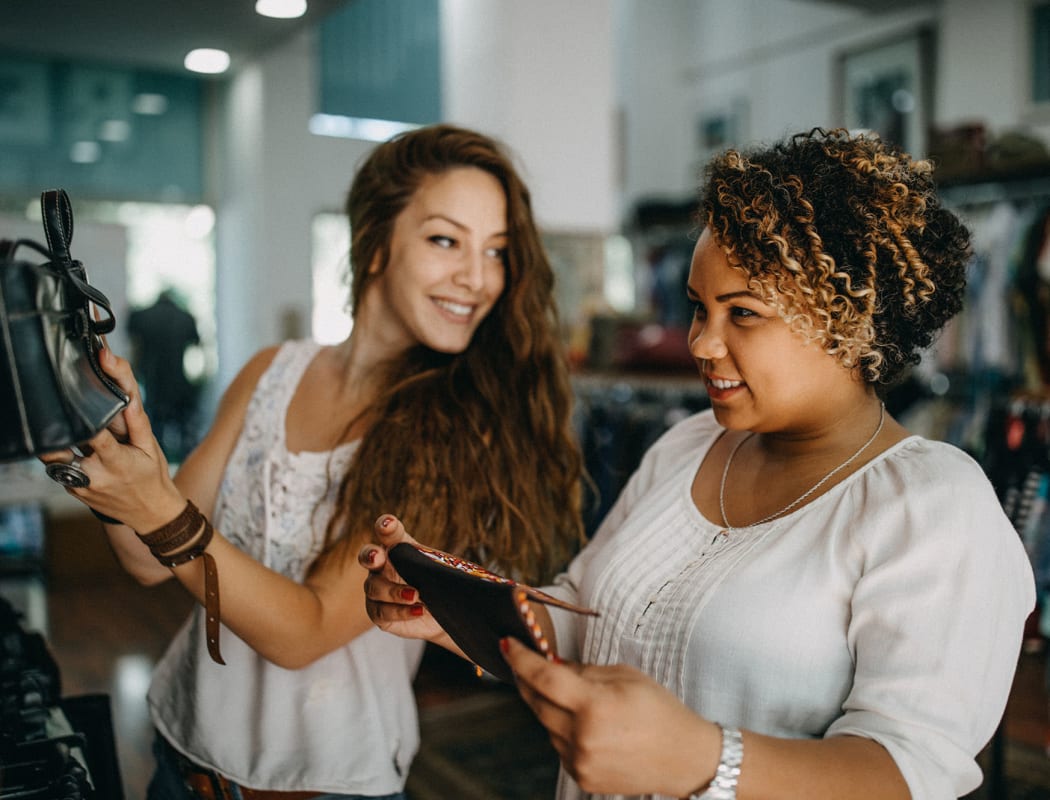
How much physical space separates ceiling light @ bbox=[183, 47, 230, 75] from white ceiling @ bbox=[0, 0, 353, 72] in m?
0.07

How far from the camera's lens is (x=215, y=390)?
8203 millimetres

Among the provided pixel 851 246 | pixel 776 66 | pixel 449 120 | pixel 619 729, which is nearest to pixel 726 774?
pixel 619 729

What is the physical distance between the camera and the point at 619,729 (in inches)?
30.6

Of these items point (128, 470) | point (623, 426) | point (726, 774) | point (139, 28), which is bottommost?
point (726, 774)

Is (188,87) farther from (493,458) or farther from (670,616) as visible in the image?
(670,616)

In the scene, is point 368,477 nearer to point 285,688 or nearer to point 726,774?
point 285,688

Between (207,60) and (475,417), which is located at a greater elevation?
(207,60)

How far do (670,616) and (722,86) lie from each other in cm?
886

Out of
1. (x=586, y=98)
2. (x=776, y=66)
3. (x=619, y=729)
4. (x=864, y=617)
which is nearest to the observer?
(x=619, y=729)

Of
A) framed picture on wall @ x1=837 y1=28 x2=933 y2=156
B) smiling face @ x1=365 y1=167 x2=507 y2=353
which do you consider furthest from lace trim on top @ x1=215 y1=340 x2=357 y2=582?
framed picture on wall @ x1=837 y1=28 x2=933 y2=156

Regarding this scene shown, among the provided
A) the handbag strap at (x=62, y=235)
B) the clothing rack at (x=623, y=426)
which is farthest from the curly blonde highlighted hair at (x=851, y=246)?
the clothing rack at (x=623, y=426)

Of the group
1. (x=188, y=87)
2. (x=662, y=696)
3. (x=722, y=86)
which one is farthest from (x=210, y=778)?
(x=722, y=86)

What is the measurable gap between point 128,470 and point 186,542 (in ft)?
0.47

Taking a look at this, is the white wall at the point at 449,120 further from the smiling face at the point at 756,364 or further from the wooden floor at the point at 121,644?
the smiling face at the point at 756,364
